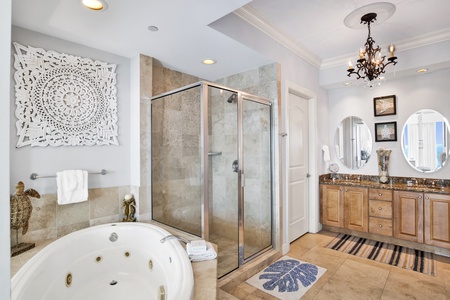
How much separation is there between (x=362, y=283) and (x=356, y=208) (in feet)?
4.44

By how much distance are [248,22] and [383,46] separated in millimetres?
2094


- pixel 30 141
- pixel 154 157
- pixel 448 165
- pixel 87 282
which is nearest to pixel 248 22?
pixel 154 157

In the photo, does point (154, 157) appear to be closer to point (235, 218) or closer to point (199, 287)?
point (235, 218)

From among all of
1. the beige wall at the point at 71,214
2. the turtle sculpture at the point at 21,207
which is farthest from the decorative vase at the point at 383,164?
the turtle sculpture at the point at 21,207

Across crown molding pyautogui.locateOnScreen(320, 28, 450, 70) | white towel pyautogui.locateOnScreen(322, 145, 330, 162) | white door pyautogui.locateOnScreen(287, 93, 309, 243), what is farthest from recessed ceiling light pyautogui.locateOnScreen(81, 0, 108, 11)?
white towel pyautogui.locateOnScreen(322, 145, 330, 162)

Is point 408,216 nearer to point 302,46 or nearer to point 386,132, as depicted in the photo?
point 386,132

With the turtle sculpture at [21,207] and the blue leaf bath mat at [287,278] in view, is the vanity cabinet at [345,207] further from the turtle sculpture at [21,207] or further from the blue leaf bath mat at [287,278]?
the turtle sculpture at [21,207]

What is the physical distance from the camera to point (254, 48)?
8.18ft

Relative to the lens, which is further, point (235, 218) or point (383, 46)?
point (383, 46)

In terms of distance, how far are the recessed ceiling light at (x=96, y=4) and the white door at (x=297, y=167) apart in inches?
96.3

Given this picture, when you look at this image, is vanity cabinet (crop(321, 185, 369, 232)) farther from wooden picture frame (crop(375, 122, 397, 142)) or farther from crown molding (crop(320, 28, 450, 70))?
crown molding (crop(320, 28, 450, 70))

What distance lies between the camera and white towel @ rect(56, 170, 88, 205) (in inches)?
82.0

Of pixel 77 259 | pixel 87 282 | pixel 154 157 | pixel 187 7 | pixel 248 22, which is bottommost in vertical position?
pixel 87 282

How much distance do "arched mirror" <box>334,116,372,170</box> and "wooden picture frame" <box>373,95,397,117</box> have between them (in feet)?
0.90
